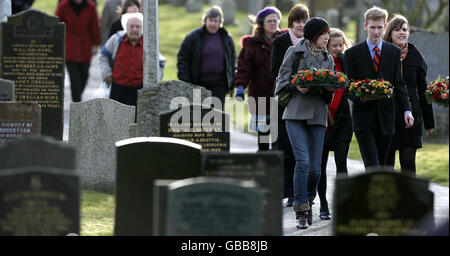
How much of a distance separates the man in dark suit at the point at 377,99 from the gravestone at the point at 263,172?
2288 mm

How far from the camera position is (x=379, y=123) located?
9516 millimetres

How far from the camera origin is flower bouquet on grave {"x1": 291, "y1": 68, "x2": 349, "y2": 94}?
903 centimetres

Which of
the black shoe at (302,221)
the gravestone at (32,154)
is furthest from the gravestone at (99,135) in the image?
the gravestone at (32,154)

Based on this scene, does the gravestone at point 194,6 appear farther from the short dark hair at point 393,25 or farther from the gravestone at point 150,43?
the short dark hair at point 393,25

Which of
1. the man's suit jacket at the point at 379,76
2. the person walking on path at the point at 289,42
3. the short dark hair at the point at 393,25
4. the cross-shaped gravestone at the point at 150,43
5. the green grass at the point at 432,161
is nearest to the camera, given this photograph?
the man's suit jacket at the point at 379,76

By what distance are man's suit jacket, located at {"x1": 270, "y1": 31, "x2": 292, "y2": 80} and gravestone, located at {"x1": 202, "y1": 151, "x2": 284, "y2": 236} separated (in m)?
3.27

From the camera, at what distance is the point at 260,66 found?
37.5ft

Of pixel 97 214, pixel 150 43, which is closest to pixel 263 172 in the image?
pixel 97 214

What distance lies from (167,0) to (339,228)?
43330 mm

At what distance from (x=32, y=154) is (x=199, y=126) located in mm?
2284

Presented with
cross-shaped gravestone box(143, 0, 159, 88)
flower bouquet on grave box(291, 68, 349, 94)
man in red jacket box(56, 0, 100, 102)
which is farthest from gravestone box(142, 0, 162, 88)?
man in red jacket box(56, 0, 100, 102)

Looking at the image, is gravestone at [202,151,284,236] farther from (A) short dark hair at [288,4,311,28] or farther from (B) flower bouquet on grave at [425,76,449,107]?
(A) short dark hair at [288,4,311,28]

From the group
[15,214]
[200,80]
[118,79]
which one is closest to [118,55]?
[118,79]

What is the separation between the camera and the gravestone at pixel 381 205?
22.4ft
